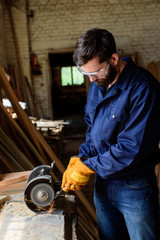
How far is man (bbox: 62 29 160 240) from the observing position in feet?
3.97

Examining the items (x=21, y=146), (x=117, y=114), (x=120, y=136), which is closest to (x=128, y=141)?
(x=120, y=136)

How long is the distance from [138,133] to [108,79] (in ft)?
1.33

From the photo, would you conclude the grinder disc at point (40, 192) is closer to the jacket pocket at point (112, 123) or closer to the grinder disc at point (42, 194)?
the grinder disc at point (42, 194)

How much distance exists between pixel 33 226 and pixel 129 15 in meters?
7.24

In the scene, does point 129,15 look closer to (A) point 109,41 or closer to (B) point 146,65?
(B) point 146,65

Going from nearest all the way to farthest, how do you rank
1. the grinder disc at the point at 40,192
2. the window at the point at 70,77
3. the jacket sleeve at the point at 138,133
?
the jacket sleeve at the point at 138,133 < the grinder disc at the point at 40,192 < the window at the point at 70,77

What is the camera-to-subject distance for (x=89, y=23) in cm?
710

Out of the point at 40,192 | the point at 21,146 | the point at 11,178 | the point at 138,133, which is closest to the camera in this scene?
the point at 138,133

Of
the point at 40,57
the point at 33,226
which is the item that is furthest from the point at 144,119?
the point at 40,57

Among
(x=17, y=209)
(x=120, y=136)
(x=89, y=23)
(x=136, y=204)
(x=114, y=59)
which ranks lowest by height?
(x=17, y=209)

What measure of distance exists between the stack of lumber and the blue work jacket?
1.11 m

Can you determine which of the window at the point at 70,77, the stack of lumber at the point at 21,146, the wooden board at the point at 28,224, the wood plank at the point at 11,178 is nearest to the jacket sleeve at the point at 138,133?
the wooden board at the point at 28,224

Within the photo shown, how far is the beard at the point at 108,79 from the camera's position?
134cm

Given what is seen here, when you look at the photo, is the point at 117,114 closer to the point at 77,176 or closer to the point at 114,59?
the point at 114,59
